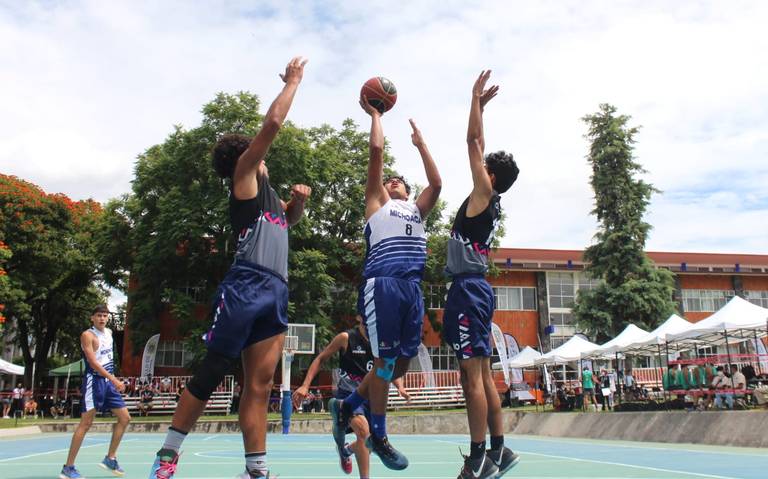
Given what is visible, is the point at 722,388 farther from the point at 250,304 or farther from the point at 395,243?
the point at 250,304

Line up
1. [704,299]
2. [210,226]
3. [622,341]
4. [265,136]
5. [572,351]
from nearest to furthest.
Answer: [265,136] < [622,341] < [572,351] < [210,226] < [704,299]

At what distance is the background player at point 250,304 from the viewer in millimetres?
4070

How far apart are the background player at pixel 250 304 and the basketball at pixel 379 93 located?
1.40 meters

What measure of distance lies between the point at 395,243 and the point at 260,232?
1313mm

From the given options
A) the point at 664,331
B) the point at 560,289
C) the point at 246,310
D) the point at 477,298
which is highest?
the point at 560,289

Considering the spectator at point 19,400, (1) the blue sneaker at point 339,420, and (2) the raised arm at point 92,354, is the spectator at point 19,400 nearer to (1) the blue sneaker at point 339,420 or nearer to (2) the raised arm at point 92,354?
(2) the raised arm at point 92,354

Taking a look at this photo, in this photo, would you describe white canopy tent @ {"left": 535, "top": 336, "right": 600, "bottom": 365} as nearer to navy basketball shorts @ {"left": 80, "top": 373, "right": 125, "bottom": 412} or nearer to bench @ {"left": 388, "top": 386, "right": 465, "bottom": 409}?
bench @ {"left": 388, "top": 386, "right": 465, "bottom": 409}

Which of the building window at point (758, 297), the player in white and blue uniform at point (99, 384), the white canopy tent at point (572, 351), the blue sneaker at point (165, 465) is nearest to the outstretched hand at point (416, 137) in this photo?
the blue sneaker at point (165, 465)

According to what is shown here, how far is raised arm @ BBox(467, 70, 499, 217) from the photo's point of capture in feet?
18.0

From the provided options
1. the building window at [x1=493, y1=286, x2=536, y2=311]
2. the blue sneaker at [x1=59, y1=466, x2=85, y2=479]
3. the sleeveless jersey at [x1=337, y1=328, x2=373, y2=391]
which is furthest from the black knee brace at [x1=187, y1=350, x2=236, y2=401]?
the building window at [x1=493, y1=286, x2=536, y2=311]

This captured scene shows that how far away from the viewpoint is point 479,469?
509cm

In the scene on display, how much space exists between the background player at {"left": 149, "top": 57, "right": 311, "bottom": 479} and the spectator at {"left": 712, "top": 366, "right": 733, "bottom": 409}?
15.7 m

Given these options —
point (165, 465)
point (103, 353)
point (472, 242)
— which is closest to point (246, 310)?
point (165, 465)

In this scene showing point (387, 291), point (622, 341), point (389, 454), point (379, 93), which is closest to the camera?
point (389, 454)
